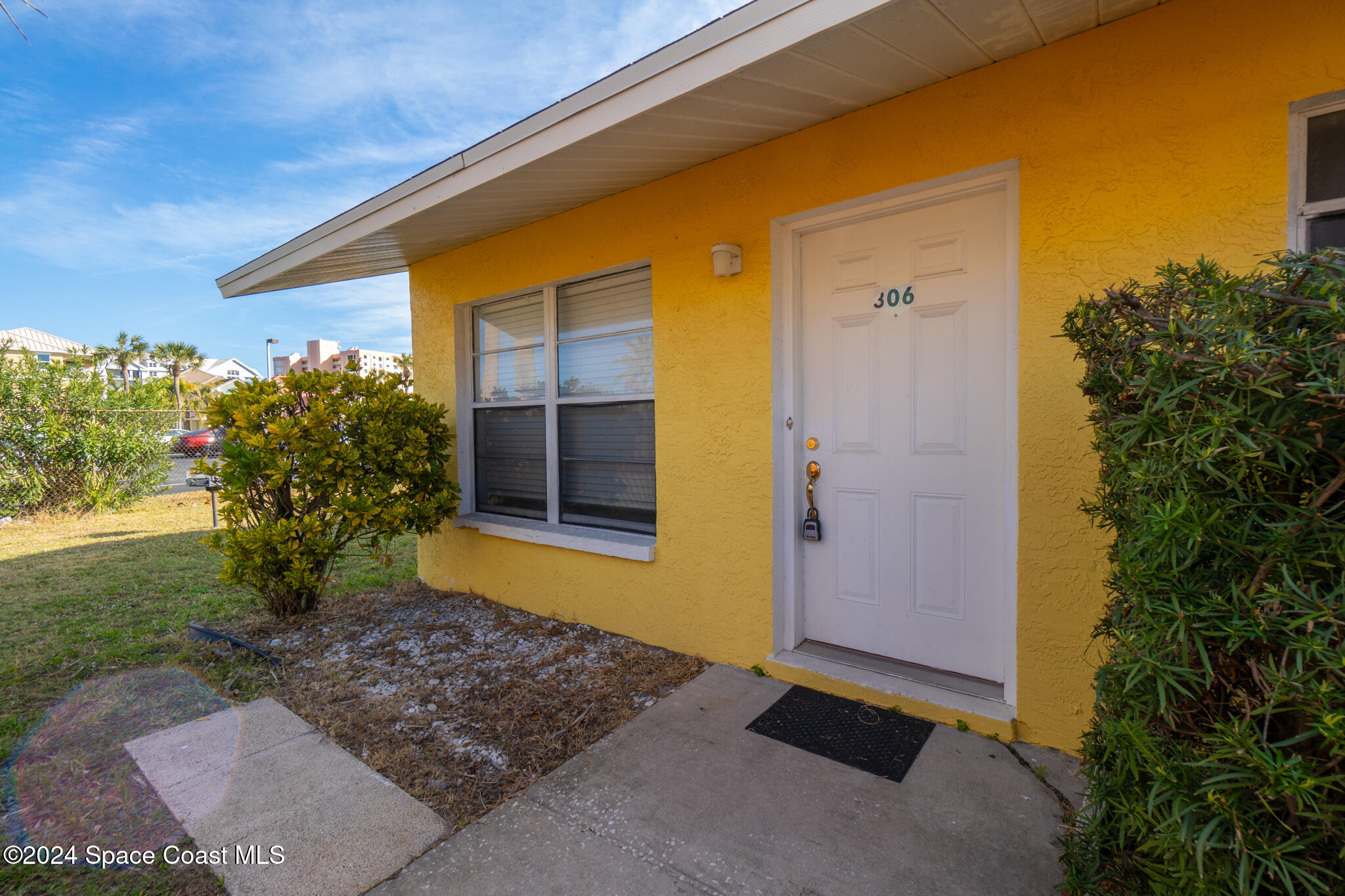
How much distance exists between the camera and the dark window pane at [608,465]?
156 inches

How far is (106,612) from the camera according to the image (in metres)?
4.56

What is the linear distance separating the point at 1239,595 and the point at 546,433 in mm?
4075

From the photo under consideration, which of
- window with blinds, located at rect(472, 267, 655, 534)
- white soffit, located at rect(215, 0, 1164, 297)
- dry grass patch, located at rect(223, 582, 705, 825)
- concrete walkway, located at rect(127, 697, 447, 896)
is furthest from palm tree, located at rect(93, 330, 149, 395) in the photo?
concrete walkway, located at rect(127, 697, 447, 896)

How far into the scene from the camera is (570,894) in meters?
1.74

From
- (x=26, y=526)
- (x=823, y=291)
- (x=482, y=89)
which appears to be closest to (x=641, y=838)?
(x=823, y=291)

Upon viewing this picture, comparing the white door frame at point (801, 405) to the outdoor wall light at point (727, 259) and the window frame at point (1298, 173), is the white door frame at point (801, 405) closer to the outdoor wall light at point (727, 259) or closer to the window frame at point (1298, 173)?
the outdoor wall light at point (727, 259)

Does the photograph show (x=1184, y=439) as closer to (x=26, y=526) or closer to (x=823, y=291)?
(x=823, y=291)

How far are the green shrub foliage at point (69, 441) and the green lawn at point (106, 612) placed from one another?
2.68 feet

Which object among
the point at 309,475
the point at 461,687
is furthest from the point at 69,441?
the point at 461,687

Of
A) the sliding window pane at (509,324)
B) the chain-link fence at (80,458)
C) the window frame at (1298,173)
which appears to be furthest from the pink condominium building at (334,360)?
the window frame at (1298,173)

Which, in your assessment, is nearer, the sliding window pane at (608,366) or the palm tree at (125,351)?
the sliding window pane at (608,366)

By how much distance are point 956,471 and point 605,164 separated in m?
2.47

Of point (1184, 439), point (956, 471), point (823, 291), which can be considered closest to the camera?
point (1184, 439)

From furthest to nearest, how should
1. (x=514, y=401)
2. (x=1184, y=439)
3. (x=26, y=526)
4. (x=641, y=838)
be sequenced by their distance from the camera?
(x=26, y=526)
(x=514, y=401)
(x=641, y=838)
(x=1184, y=439)
